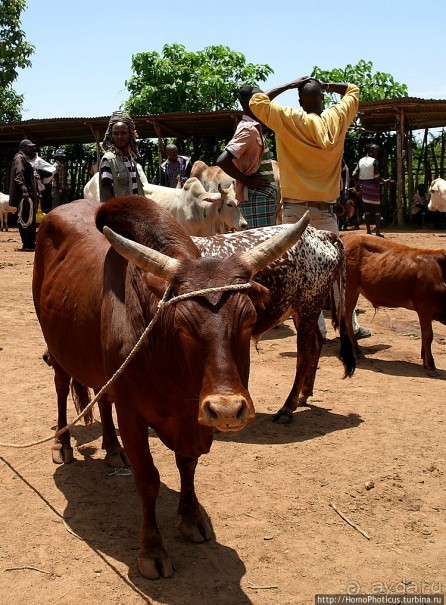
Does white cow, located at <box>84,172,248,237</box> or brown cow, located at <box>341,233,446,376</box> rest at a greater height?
white cow, located at <box>84,172,248,237</box>

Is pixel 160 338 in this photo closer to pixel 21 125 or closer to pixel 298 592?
pixel 298 592

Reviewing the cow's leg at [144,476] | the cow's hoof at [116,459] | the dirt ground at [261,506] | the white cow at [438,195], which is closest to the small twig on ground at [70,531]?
the dirt ground at [261,506]

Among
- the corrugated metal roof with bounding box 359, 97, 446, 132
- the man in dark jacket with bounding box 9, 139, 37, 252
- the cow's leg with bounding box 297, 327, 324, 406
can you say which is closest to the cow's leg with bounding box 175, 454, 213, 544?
the cow's leg with bounding box 297, 327, 324, 406

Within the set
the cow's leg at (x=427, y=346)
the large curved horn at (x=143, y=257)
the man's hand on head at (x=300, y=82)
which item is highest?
the man's hand on head at (x=300, y=82)

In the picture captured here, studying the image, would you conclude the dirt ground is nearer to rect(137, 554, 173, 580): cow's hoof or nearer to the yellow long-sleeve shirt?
rect(137, 554, 173, 580): cow's hoof

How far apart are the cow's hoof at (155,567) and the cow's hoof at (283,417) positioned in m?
2.03

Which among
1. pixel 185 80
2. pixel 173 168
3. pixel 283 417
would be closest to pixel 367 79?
pixel 185 80

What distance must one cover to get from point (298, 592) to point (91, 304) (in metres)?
1.69

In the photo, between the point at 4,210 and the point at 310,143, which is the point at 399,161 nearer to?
the point at 4,210

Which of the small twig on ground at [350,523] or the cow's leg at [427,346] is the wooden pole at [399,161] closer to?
the cow's leg at [427,346]

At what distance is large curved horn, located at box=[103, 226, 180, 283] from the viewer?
288 cm

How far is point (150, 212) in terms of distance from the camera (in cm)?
353

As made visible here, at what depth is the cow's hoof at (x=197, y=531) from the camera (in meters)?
3.51

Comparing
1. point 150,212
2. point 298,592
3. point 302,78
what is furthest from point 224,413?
point 302,78
